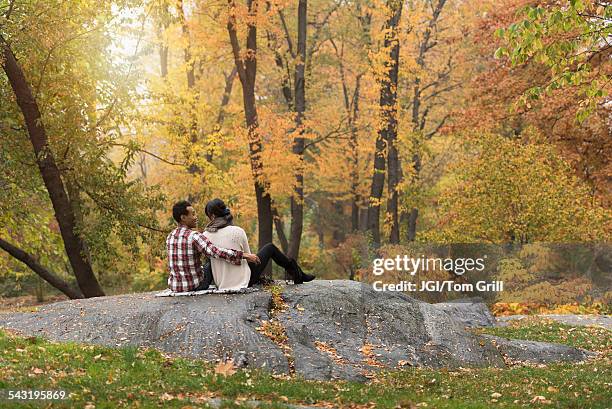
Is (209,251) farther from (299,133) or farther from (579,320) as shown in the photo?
(299,133)

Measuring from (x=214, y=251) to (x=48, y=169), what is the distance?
19.2 feet

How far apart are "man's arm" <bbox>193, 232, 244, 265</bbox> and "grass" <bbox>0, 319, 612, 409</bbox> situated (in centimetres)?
192

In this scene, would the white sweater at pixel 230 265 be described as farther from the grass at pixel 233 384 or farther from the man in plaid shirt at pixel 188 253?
the grass at pixel 233 384

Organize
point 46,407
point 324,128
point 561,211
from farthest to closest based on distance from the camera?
point 324,128, point 561,211, point 46,407

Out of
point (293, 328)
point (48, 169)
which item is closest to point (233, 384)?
point (293, 328)

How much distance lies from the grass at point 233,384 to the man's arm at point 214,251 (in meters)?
1.92

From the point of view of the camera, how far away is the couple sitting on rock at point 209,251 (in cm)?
1084

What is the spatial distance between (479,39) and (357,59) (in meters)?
7.21

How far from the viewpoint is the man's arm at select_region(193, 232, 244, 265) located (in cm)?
1070

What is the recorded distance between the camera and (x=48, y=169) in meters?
14.8

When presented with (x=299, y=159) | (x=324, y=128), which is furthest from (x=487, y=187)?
(x=324, y=128)

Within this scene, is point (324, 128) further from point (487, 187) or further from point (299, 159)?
point (487, 187)

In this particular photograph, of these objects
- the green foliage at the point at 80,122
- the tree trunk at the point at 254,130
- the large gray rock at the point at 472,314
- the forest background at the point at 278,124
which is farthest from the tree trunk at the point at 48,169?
the large gray rock at the point at 472,314

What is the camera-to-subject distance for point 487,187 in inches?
812
